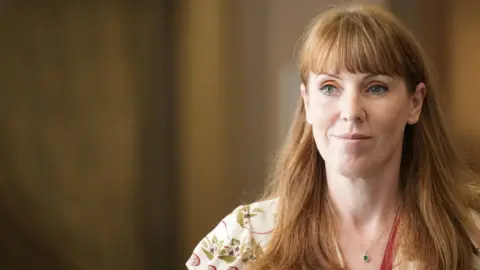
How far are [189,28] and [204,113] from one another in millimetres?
158

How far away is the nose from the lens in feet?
2.66

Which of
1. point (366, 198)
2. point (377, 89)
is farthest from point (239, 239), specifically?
point (377, 89)

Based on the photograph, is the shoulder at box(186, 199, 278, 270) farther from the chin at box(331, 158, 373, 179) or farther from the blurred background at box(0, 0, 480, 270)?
the blurred background at box(0, 0, 480, 270)

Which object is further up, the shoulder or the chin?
the chin

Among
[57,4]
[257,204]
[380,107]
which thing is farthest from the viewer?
[57,4]

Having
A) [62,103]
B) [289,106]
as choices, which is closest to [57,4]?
[62,103]

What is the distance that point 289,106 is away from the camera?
119 centimetres

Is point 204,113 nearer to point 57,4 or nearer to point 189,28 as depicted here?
point 189,28

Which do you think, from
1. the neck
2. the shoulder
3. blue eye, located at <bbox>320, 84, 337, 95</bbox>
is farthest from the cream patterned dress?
blue eye, located at <bbox>320, 84, 337, 95</bbox>

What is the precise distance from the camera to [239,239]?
0.94 m

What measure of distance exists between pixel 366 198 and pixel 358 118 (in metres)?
0.13

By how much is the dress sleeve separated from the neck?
0.13m

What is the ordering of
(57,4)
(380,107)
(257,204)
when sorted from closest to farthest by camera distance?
(380,107)
(257,204)
(57,4)

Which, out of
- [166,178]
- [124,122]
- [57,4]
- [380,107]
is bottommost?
[166,178]
